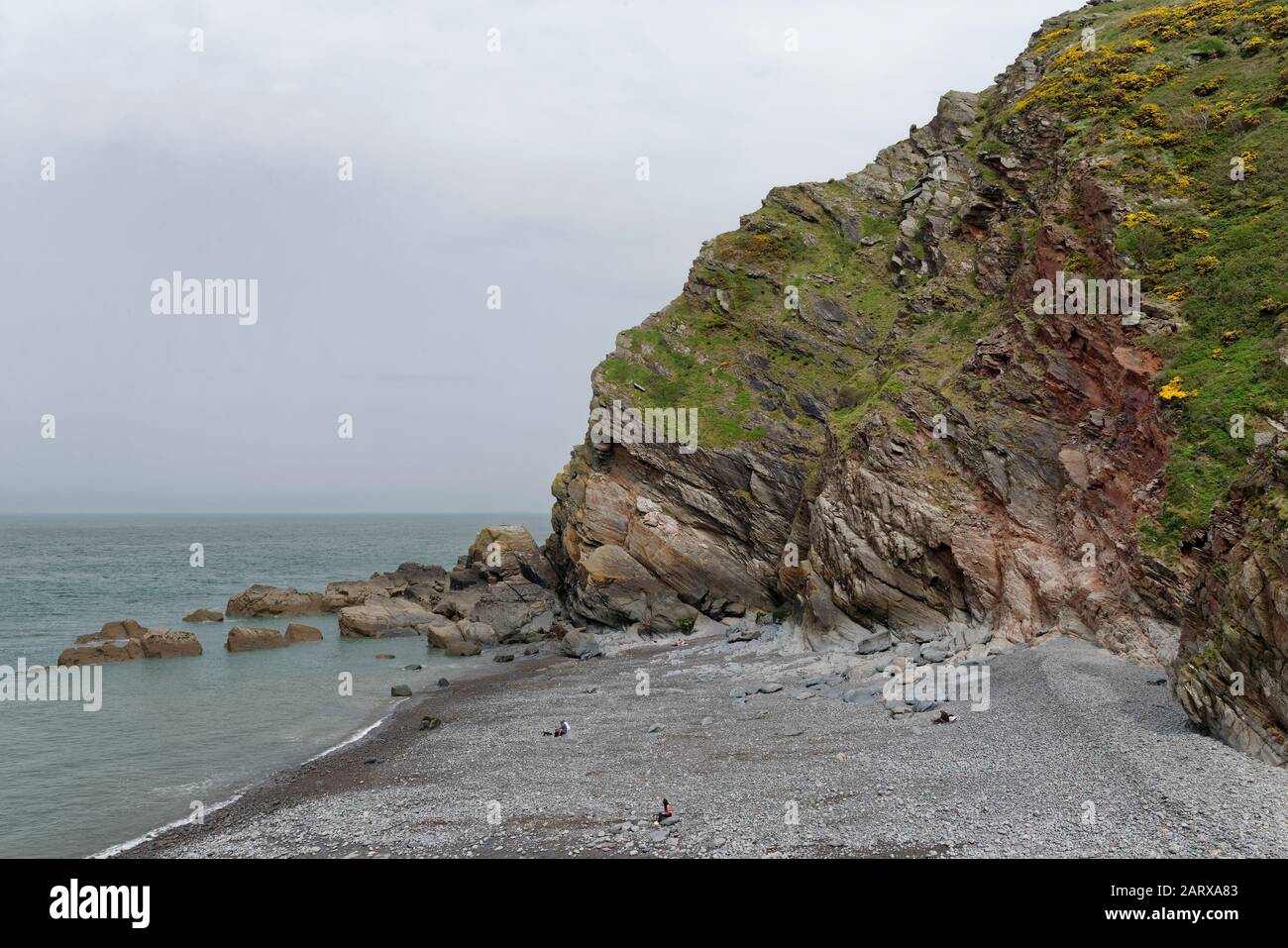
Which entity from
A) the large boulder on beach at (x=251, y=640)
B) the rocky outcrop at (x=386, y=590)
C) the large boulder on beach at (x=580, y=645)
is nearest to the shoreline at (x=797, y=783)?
the large boulder on beach at (x=580, y=645)

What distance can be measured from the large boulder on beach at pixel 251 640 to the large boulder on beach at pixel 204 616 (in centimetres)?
1266

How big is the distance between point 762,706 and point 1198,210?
26115 millimetres

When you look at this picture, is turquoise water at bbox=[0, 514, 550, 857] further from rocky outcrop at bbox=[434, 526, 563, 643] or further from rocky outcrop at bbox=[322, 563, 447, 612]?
rocky outcrop at bbox=[434, 526, 563, 643]

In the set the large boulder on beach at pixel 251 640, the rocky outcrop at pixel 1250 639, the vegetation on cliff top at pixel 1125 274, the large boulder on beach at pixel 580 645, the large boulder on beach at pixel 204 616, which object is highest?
the vegetation on cliff top at pixel 1125 274

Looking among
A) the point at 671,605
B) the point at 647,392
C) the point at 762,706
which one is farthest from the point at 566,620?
the point at 762,706

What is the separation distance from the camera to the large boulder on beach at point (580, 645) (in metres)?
46.3

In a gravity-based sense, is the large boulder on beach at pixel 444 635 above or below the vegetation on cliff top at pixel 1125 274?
below

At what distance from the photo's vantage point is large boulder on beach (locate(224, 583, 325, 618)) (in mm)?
70188

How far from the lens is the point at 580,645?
155 feet

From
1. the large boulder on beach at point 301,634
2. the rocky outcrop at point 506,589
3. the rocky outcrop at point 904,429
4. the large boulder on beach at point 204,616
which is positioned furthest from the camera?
the large boulder on beach at point 204,616

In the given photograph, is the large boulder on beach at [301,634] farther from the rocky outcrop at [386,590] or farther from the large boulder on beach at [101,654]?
the rocky outcrop at [386,590]

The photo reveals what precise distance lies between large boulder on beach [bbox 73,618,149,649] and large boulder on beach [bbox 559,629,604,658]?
31579 millimetres

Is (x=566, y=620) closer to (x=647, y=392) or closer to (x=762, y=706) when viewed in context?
(x=647, y=392)

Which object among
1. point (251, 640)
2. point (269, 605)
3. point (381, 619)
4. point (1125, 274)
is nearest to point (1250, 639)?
point (1125, 274)
